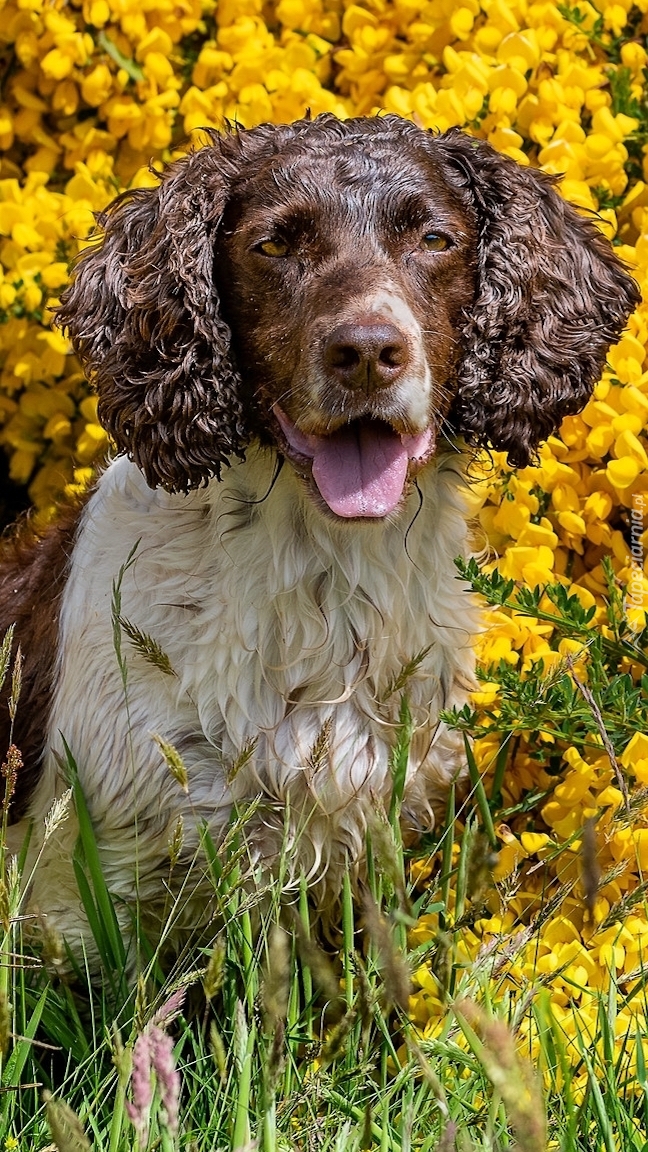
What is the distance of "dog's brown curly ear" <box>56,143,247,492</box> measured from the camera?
2.93 metres

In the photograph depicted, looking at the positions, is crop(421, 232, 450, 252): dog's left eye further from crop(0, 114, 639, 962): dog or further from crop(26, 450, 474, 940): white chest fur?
crop(26, 450, 474, 940): white chest fur

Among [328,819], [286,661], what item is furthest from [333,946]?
[286,661]

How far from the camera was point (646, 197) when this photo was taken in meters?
3.87

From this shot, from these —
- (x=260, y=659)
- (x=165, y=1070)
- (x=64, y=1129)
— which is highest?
(x=165, y=1070)

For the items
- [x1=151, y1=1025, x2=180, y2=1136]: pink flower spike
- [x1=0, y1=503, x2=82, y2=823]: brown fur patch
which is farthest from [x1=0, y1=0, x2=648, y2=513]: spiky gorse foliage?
[x1=151, y1=1025, x2=180, y2=1136]: pink flower spike

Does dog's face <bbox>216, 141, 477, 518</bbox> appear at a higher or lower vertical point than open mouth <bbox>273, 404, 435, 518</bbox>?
higher

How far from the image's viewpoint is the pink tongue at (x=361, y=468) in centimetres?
275

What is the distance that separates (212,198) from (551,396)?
0.84 meters

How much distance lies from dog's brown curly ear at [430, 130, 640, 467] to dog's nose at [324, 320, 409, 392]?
470mm

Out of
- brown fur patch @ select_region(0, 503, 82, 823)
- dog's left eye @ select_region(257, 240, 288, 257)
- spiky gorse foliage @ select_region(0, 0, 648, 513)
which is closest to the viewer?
dog's left eye @ select_region(257, 240, 288, 257)

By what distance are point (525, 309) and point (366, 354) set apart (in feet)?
2.13

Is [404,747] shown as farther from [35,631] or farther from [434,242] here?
[35,631]

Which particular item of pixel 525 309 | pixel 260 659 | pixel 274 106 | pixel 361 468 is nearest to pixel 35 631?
pixel 260 659

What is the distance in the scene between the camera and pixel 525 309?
306 cm
